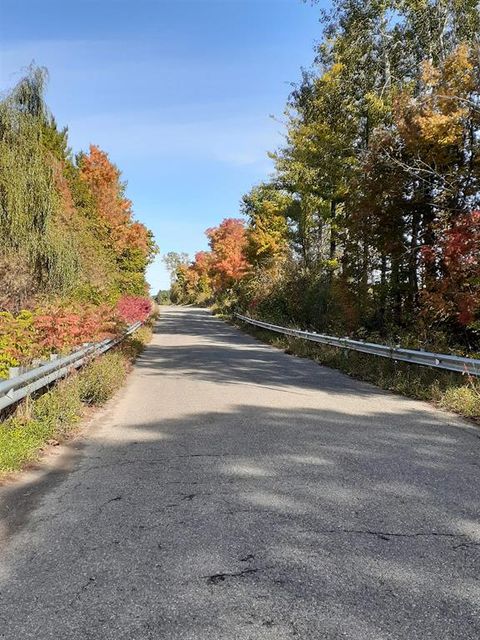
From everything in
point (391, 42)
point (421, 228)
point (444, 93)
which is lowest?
point (421, 228)

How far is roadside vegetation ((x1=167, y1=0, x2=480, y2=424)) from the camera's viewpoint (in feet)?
38.1

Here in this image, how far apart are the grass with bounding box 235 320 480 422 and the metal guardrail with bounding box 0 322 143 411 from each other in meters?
5.92

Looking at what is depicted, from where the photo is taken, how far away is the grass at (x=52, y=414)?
18.2 feet

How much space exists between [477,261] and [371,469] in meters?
7.14

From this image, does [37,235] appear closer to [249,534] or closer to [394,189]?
[394,189]

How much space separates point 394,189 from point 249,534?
482 inches

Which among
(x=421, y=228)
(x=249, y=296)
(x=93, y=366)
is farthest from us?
(x=249, y=296)

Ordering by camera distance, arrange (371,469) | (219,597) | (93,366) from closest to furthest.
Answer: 1. (219,597)
2. (371,469)
3. (93,366)

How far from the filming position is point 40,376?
7500mm

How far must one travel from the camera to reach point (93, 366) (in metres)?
10.3

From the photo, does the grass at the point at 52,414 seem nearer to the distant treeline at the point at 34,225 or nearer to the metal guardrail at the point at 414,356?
the distant treeline at the point at 34,225

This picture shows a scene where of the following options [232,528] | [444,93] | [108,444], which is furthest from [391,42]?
[232,528]

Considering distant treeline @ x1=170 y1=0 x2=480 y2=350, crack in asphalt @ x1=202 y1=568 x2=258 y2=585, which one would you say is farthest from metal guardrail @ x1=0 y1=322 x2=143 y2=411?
distant treeline @ x1=170 y1=0 x2=480 y2=350

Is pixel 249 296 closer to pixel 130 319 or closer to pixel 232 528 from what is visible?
pixel 130 319
